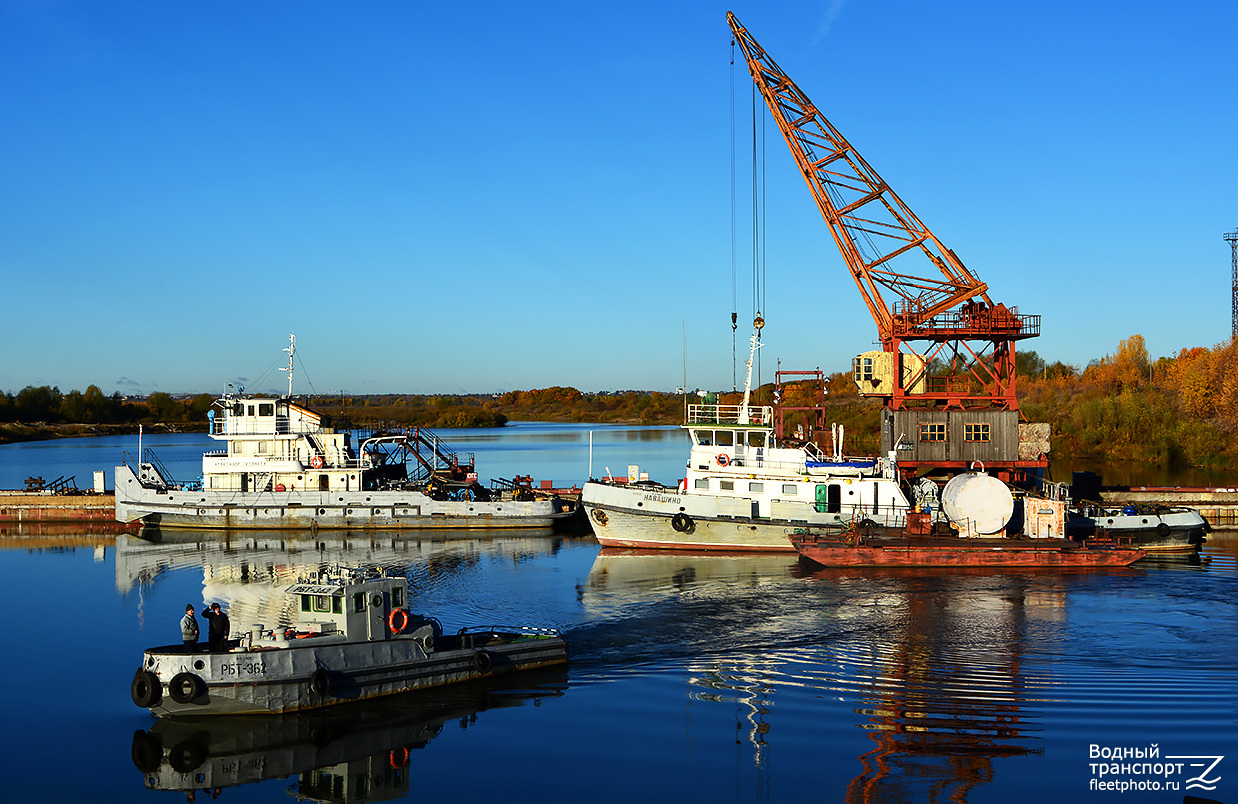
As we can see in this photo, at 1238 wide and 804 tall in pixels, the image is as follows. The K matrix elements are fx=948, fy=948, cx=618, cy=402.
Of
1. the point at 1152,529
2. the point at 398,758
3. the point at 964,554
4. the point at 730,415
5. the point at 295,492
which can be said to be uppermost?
the point at 730,415

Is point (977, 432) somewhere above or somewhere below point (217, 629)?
above

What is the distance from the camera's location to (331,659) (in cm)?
1903

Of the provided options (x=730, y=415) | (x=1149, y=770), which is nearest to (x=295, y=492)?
(x=730, y=415)

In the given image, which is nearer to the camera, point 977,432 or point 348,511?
point 977,432

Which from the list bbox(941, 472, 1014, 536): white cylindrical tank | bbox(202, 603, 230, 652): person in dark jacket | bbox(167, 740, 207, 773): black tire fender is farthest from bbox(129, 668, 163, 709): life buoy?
bbox(941, 472, 1014, 536): white cylindrical tank

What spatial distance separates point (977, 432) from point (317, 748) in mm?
32142

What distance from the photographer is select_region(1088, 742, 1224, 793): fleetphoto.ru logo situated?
15289 mm

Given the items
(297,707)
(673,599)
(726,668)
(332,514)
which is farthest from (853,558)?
(332,514)

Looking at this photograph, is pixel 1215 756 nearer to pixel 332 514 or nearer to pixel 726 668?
pixel 726 668

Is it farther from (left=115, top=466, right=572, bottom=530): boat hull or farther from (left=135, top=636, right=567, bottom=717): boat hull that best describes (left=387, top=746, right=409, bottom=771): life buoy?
(left=115, top=466, right=572, bottom=530): boat hull

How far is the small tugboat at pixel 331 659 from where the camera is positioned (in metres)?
18.0

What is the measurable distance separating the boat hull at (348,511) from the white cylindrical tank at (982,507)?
1902cm

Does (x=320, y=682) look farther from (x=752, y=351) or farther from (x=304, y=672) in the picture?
(x=752, y=351)

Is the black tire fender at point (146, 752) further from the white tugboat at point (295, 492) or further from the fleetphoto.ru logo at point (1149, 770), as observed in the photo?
the white tugboat at point (295, 492)
